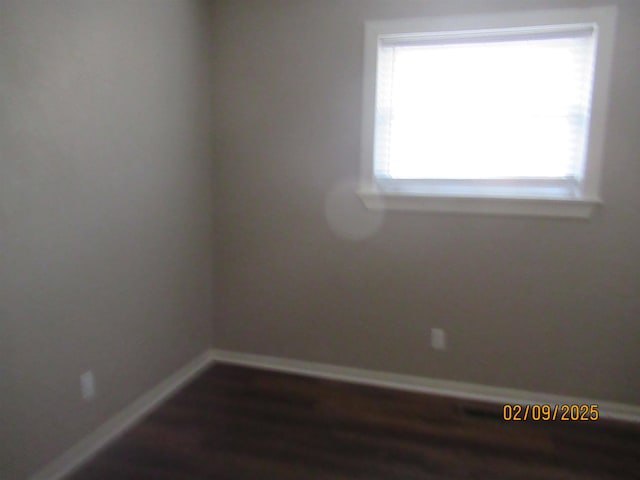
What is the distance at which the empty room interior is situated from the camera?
1.92 m

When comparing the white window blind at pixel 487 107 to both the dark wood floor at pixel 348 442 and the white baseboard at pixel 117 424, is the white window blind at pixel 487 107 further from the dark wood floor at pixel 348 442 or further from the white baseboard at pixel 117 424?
the white baseboard at pixel 117 424

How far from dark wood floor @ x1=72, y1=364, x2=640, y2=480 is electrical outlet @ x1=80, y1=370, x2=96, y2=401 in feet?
0.92

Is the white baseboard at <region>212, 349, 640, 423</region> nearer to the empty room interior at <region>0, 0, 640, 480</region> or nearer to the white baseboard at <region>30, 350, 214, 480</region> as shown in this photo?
the empty room interior at <region>0, 0, 640, 480</region>

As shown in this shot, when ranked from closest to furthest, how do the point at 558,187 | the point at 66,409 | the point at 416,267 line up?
the point at 66,409 → the point at 558,187 → the point at 416,267

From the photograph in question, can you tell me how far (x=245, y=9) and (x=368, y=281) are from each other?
5.90 feet

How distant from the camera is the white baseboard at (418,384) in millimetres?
2494

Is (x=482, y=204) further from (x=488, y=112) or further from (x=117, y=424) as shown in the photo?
(x=117, y=424)

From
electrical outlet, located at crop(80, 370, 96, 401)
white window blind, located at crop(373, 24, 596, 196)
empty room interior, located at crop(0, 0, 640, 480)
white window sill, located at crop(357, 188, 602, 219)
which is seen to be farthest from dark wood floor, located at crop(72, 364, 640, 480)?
white window blind, located at crop(373, 24, 596, 196)

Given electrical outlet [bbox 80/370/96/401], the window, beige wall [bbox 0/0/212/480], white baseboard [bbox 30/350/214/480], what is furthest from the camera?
the window

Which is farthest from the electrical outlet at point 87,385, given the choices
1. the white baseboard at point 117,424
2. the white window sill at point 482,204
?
the white window sill at point 482,204

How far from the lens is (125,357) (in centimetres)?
229

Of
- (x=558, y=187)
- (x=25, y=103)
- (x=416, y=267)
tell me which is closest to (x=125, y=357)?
(x=25, y=103)

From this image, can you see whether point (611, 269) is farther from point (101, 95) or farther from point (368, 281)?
point (101, 95)
